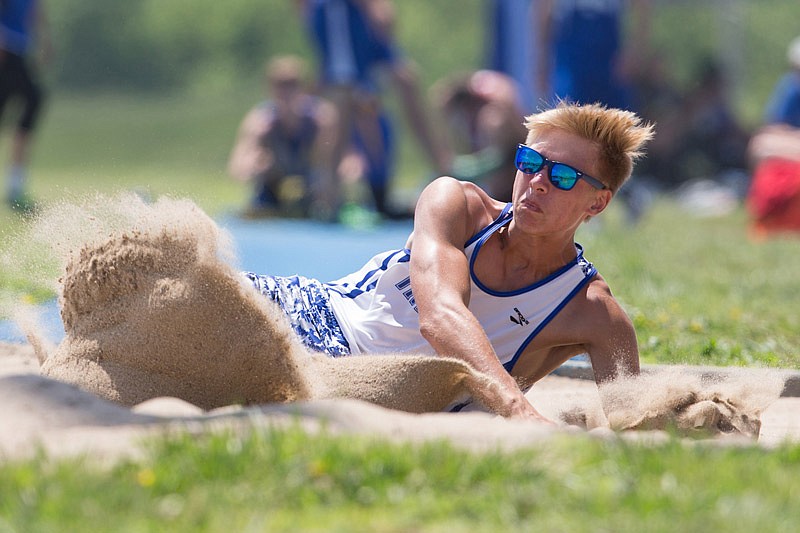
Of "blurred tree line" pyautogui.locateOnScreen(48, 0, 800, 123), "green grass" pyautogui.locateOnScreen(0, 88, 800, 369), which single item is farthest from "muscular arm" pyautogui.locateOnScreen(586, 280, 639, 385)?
"blurred tree line" pyautogui.locateOnScreen(48, 0, 800, 123)

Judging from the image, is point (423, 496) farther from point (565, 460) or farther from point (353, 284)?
point (353, 284)

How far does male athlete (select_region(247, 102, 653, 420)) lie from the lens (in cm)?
388

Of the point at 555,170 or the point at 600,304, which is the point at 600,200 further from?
the point at 600,304

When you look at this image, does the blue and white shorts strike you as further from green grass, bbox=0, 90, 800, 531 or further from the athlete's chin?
green grass, bbox=0, 90, 800, 531

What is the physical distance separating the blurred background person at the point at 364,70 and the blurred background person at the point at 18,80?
2916mm

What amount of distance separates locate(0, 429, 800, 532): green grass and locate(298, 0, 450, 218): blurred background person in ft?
25.0

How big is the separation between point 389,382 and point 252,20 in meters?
26.3

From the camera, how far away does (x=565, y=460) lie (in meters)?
2.78

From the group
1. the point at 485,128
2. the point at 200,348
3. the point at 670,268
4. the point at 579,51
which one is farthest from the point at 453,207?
the point at 579,51

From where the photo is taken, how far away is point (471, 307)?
4.08 metres

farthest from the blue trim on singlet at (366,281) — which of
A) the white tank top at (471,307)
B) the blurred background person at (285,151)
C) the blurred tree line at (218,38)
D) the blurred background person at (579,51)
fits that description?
the blurred tree line at (218,38)

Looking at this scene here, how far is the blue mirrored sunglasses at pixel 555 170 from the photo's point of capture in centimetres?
390

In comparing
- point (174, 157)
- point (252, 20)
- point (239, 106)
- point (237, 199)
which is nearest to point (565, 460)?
point (237, 199)

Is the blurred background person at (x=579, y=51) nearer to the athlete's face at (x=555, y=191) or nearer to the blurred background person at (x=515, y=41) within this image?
the blurred background person at (x=515, y=41)
